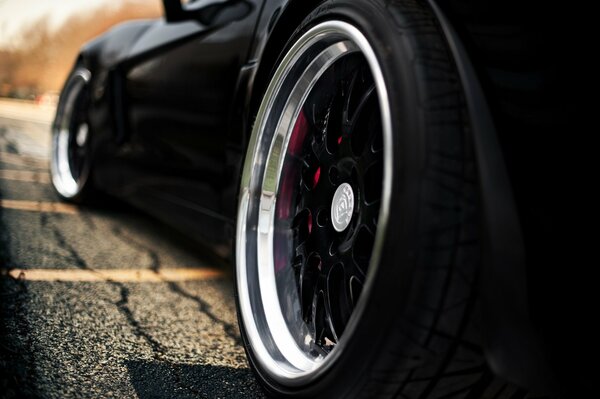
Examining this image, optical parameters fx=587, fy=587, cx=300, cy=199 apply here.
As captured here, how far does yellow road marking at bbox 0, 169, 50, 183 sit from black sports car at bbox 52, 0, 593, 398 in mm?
2372

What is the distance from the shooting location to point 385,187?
3.29 feet

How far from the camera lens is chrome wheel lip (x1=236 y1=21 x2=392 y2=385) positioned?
47.1 inches

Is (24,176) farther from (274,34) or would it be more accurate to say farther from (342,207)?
(342,207)

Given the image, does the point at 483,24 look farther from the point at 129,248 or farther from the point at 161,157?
the point at 129,248

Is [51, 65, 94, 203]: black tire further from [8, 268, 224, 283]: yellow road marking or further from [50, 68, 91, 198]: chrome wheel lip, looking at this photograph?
[8, 268, 224, 283]: yellow road marking

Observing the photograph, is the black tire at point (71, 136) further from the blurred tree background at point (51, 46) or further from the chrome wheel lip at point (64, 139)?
the blurred tree background at point (51, 46)

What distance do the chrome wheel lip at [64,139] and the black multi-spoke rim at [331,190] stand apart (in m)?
2.34

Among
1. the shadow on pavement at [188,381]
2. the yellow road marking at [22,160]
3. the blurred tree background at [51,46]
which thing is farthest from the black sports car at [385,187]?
the blurred tree background at [51,46]

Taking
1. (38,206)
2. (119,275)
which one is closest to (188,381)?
(119,275)

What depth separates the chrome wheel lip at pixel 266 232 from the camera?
1195 mm

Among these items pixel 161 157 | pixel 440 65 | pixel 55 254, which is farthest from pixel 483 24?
pixel 55 254

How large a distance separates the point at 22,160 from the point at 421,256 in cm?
484

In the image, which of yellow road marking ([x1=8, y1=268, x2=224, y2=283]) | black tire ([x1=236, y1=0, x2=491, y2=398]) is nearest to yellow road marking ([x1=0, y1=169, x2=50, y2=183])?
yellow road marking ([x1=8, y1=268, x2=224, y2=283])

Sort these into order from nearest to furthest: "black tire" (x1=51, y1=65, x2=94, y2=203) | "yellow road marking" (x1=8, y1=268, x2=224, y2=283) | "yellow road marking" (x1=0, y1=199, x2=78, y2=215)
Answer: "yellow road marking" (x1=8, y1=268, x2=224, y2=283) → "yellow road marking" (x1=0, y1=199, x2=78, y2=215) → "black tire" (x1=51, y1=65, x2=94, y2=203)
